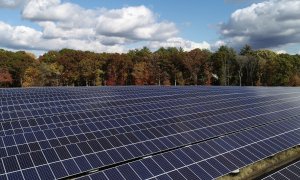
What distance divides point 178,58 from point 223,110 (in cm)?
7662

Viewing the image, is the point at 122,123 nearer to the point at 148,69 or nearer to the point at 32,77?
the point at 148,69

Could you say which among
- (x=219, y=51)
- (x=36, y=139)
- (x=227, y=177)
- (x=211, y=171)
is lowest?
(x=227, y=177)

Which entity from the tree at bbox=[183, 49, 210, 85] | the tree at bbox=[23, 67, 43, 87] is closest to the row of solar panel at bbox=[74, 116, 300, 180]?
the tree at bbox=[183, 49, 210, 85]

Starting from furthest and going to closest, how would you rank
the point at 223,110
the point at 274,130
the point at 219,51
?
1. the point at 219,51
2. the point at 223,110
3. the point at 274,130

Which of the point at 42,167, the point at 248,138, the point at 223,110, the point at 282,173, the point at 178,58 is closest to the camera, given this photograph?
the point at 42,167

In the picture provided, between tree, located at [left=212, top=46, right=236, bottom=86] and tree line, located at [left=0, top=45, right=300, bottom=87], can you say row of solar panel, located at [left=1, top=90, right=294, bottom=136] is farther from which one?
tree, located at [left=212, top=46, right=236, bottom=86]

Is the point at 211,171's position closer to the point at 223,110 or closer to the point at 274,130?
the point at 274,130

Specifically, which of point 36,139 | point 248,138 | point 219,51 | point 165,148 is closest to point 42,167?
point 36,139

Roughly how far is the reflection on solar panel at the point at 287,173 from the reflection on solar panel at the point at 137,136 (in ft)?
7.66

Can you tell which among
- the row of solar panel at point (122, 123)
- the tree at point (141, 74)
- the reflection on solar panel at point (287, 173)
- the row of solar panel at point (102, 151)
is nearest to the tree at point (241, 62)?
the tree at point (141, 74)

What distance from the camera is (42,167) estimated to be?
17.0 m

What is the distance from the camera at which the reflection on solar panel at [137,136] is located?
706 inches

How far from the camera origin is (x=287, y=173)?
1883cm

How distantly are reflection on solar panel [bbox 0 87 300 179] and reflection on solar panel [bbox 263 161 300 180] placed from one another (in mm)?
2333
